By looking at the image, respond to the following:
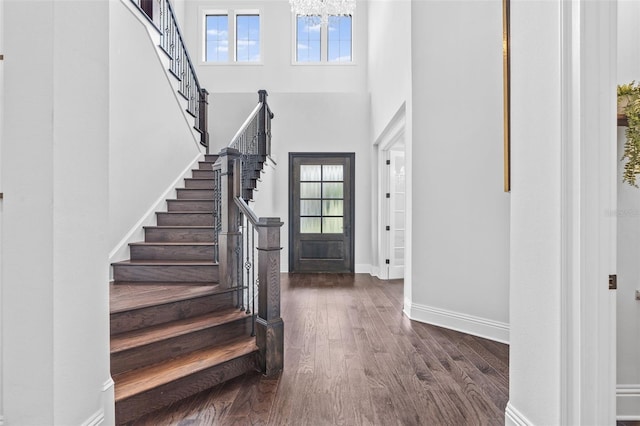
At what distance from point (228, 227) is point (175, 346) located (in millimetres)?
936

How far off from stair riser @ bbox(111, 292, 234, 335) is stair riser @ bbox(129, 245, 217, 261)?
0.77 metres

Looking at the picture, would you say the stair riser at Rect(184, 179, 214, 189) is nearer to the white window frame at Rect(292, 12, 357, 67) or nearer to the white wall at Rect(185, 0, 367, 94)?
the white wall at Rect(185, 0, 367, 94)

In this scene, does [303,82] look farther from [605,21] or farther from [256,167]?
[605,21]

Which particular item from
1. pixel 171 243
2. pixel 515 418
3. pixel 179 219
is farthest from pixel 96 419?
pixel 179 219

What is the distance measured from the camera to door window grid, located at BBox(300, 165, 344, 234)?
22.1 ft

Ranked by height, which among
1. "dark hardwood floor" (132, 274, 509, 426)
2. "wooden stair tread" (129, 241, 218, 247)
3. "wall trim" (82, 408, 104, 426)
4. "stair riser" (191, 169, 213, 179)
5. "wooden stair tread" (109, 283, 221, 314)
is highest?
"stair riser" (191, 169, 213, 179)

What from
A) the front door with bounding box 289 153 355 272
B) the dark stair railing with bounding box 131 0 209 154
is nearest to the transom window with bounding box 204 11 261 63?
the dark stair railing with bounding box 131 0 209 154

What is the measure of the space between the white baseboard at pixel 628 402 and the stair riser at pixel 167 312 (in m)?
2.45

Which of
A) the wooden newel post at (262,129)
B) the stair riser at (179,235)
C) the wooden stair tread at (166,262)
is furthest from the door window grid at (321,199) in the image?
the wooden stair tread at (166,262)

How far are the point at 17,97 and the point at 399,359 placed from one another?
261 centimetres

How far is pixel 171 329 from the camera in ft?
7.65

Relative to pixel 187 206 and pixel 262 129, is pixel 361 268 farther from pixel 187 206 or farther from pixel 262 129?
pixel 187 206

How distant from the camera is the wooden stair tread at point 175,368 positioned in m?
1.89

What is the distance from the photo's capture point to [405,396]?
2.11 metres
